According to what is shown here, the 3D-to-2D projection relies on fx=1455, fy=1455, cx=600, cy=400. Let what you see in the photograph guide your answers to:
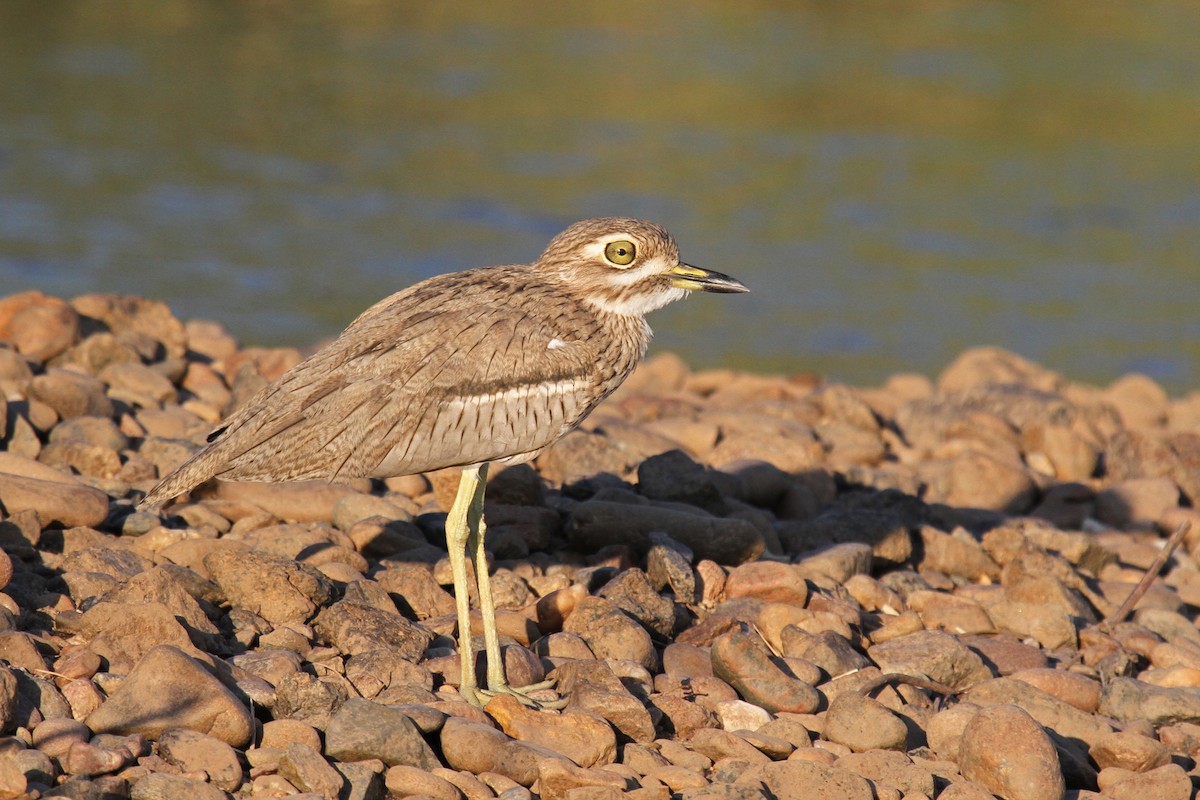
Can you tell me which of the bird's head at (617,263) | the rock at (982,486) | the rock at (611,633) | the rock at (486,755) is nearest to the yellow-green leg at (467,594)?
the rock at (611,633)

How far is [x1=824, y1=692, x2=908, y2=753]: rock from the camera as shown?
16.2ft

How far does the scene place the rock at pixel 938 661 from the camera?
555cm

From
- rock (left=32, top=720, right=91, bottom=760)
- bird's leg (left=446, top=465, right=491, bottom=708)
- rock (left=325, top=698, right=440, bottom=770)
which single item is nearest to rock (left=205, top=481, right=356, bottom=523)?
bird's leg (left=446, top=465, right=491, bottom=708)

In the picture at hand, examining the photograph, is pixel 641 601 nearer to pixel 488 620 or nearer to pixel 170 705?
pixel 488 620

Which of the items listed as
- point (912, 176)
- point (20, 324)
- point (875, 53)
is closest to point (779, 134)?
point (912, 176)

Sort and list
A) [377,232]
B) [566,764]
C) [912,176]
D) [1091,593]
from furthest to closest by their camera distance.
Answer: [912,176] < [377,232] < [1091,593] < [566,764]

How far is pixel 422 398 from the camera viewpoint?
5266mm

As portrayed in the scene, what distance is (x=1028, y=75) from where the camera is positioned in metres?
21.5

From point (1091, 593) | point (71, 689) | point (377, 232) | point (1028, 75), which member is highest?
point (1028, 75)

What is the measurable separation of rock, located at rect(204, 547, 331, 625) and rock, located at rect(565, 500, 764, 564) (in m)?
1.29

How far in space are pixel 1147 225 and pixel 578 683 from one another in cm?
1324

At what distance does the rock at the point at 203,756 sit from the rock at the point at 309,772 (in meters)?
0.14

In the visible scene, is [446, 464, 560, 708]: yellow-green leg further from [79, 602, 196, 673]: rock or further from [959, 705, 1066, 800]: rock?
[959, 705, 1066, 800]: rock

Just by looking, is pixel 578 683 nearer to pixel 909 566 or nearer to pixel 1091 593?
pixel 909 566
